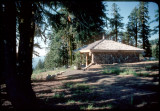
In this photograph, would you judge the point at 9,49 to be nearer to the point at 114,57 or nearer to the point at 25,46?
the point at 25,46

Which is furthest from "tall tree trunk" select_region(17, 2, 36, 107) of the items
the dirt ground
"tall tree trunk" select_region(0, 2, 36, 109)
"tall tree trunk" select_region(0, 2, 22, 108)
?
the dirt ground

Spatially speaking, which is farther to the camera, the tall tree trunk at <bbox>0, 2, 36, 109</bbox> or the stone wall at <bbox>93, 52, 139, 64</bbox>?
the stone wall at <bbox>93, 52, 139, 64</bbox>

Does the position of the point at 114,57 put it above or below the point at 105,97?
above

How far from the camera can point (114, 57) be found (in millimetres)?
22328

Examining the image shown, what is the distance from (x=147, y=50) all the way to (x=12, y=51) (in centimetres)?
4540

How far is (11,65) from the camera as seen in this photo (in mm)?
3537

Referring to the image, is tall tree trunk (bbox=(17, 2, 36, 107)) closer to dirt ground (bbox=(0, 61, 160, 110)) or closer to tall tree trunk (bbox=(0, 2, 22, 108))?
tall tree trunk (bbox=(0, 2, 22, 108))

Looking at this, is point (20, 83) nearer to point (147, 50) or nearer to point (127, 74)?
point (127, 74)

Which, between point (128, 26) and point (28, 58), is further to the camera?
point (128, 26)

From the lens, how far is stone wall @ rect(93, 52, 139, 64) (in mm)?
21269

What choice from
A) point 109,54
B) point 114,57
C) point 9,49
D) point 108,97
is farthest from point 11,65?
point 114,57

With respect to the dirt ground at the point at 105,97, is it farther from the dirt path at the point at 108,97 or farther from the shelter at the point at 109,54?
the shelter at the point at 109,54

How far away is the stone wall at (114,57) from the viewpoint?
21269 mm

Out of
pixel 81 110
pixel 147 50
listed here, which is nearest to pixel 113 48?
pixel 81 110
